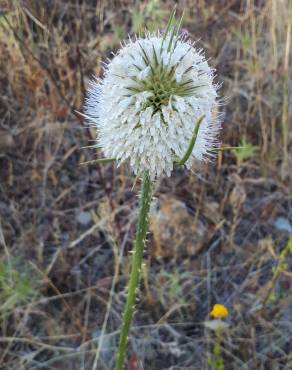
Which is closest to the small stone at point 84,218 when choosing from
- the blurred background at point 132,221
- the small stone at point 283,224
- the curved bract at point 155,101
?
the blurred background at point 132,221

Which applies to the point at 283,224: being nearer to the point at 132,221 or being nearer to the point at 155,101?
the point at 132,221

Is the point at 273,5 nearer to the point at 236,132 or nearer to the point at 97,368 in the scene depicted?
the point at 236,132

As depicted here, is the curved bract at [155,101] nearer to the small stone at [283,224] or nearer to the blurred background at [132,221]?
the blurred background at [132,221]

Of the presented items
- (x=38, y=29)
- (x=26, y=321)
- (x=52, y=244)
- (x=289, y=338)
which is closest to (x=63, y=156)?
(x=52, y=244)

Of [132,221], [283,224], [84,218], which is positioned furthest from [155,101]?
[283,224]

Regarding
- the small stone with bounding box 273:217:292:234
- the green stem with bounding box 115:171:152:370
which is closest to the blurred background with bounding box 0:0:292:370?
the small stone with bounding box 273:217:292:234

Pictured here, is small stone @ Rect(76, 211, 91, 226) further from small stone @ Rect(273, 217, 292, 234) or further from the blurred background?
small stone @ Rect(273, 217, 292, 234)
